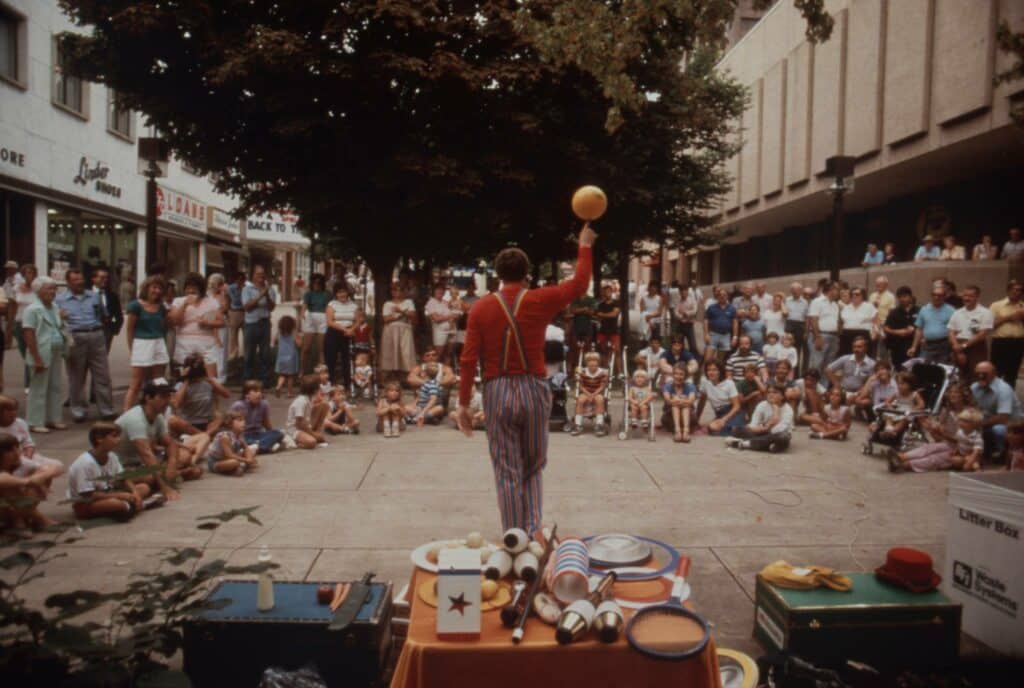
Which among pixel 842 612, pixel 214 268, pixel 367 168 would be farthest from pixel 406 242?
pixel 214 268

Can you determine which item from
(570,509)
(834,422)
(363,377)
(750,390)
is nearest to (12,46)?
(363,377)

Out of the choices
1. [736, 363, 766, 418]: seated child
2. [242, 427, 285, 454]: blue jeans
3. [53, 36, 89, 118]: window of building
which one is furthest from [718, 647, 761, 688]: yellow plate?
[53, 36, 89, 118]: window of building

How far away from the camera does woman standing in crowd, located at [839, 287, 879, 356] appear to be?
14.0 metres

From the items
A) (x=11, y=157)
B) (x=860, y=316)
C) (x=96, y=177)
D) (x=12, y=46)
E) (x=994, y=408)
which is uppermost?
(x=12, y=46)

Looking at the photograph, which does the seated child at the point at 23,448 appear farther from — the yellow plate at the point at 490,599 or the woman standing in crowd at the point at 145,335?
the yellow plate at the point at 490,599

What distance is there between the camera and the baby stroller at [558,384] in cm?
1128

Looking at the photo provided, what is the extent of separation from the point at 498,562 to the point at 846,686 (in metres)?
1.66

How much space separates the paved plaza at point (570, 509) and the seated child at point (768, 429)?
23 cm

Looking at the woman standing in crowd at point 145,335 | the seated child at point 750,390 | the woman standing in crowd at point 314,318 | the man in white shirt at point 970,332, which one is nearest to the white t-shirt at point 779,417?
the seated child at point 750,390

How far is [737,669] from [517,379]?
201cm

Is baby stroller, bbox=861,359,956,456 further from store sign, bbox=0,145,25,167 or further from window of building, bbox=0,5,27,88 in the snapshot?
window of building, bbox=0,5,27,88

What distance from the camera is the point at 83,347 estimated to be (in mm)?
11023

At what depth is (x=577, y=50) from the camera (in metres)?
7.65

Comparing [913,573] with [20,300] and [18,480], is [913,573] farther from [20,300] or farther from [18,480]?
[20,300]
